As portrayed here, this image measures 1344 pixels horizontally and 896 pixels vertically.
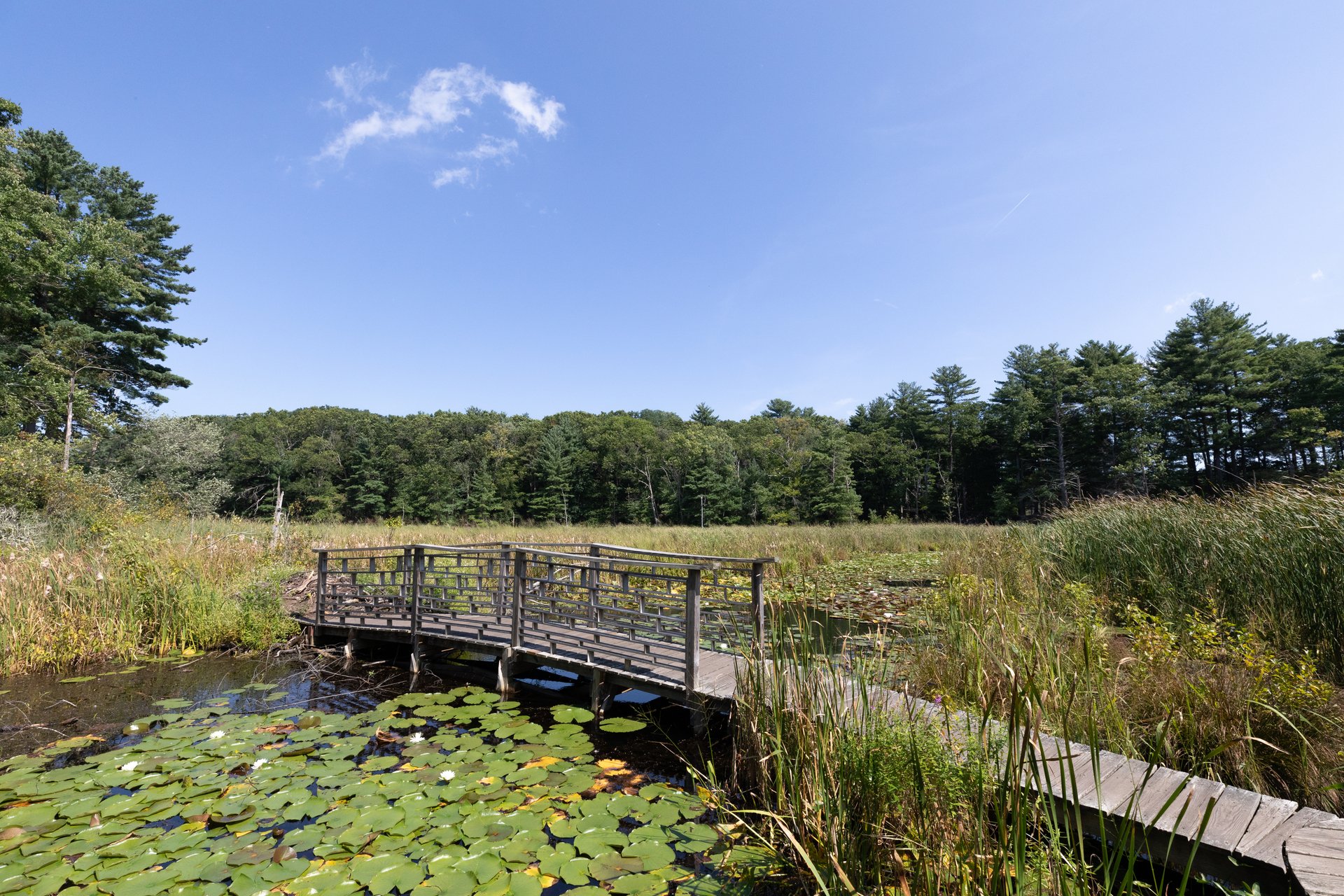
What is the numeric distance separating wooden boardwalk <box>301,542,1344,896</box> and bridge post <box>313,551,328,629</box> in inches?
1.1

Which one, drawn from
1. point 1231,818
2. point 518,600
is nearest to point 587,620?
point 518,600

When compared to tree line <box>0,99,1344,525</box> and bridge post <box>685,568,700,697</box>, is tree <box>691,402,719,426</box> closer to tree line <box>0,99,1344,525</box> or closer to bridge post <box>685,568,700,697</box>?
tree line <box>0,99,1344,525</box>

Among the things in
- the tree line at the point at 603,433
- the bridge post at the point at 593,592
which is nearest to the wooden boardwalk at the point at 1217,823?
the bridge post at the point at 593,592

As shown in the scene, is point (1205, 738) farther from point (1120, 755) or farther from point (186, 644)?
point (186, 644)

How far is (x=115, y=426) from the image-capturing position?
63.1 ft

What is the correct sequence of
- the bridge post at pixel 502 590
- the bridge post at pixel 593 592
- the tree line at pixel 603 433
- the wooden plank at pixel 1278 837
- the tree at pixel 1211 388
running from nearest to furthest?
the wooden plank at pixel 1278 837
the bridge post at pixel 593 592
the bridge post at pixel 502 590
the tree line at pixel 603 433
the tree at pixel 1211 388

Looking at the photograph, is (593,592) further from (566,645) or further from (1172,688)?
(1172,688)

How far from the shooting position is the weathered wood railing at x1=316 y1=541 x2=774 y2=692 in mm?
4832

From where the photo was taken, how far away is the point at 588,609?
235 inches

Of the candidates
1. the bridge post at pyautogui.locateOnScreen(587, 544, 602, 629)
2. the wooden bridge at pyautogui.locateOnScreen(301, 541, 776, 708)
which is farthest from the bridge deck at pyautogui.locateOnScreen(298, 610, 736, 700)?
the bridge post at pyautogui.locateOnScreen(587, 544, 602, 629)

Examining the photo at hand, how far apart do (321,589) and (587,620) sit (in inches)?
197

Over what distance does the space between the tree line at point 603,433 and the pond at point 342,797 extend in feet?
45.7

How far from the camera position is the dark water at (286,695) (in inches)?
188

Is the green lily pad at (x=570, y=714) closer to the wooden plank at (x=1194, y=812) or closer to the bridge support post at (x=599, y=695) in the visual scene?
the bridge support post at (x=599, y=695)
